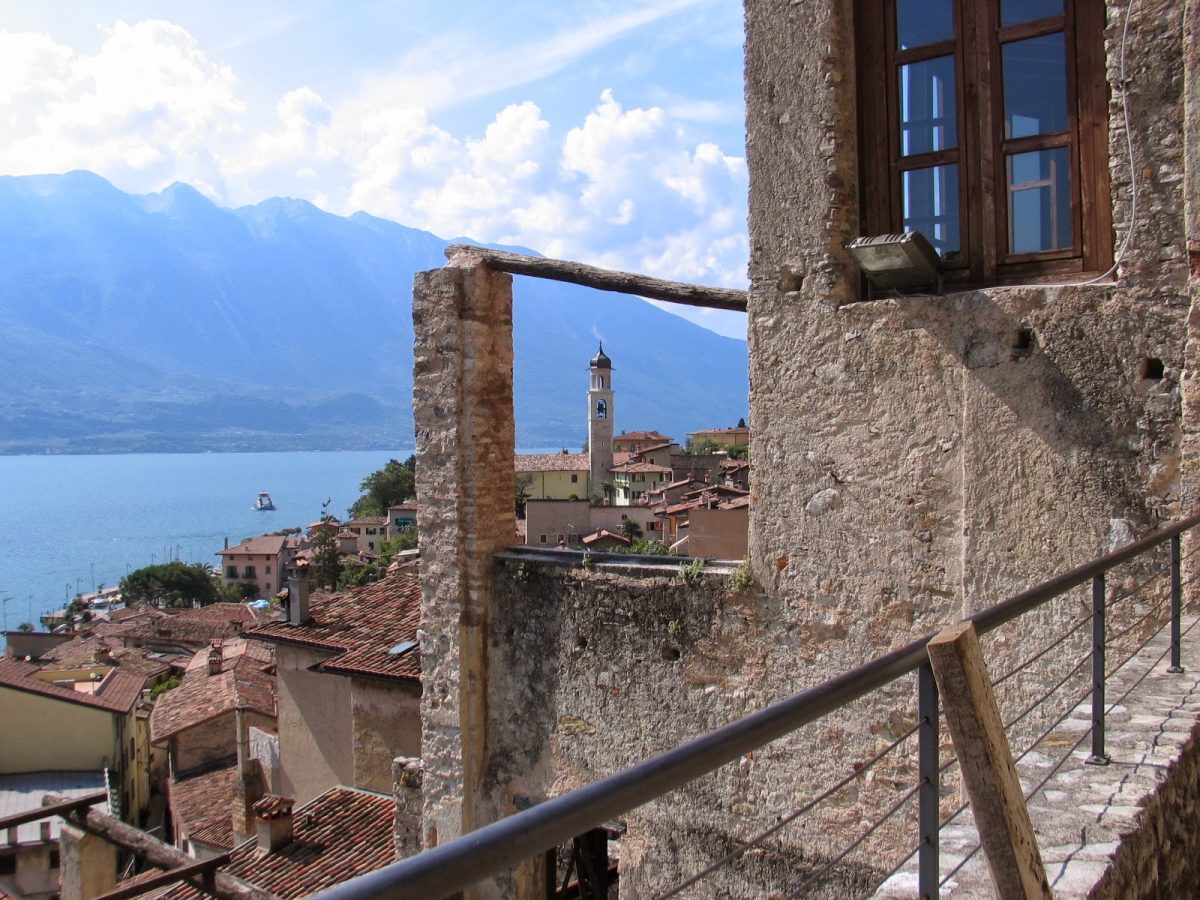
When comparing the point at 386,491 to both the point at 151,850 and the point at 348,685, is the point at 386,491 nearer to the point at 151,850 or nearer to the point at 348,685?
the point at 348,685

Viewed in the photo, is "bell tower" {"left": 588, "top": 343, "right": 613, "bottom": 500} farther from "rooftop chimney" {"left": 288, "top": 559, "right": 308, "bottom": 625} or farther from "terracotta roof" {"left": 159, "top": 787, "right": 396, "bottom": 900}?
"terracotta roof" {"left": 159, "top": 787, "right": 396, "bottom": 900}

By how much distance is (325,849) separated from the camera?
1312 cm

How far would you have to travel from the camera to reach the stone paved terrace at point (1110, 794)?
2967 millimetres

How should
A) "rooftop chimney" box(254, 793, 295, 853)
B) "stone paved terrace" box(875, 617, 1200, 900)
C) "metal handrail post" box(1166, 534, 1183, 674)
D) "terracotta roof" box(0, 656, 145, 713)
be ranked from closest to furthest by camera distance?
"stone paved terrace" box(875, 617, 1200, 900) < "metal handrail post" box(1166, 534, 1183, 674) < "rooftop chimney" box(254, 793, 295, 853) < "terracotta roof" box(0, 656, 145, 713)

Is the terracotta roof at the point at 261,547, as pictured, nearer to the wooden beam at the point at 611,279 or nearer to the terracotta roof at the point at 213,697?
the terracotta roof at the point at 213,697

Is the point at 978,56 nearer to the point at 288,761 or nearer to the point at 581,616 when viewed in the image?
the point at 581,616

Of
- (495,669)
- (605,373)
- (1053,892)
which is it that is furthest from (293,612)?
(605,373)

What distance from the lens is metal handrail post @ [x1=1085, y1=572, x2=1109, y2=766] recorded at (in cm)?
371

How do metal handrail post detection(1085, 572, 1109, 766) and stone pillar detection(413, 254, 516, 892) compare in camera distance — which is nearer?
metal handrail post detection(1085, 572, 1109, 766)

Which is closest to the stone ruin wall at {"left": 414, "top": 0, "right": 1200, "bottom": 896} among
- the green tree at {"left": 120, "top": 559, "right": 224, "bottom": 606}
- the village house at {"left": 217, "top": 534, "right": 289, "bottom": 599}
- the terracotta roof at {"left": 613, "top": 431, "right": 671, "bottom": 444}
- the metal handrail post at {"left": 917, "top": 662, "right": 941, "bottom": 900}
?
the metal handrail post at {"left": 917, "top": 662, "right": 941, "bottom": 900}

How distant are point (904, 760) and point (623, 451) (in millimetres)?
90422

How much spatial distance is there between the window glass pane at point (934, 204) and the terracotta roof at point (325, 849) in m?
9.16

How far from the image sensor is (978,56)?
19.9 feet

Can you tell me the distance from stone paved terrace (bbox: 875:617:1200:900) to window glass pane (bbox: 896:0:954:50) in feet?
12.4
